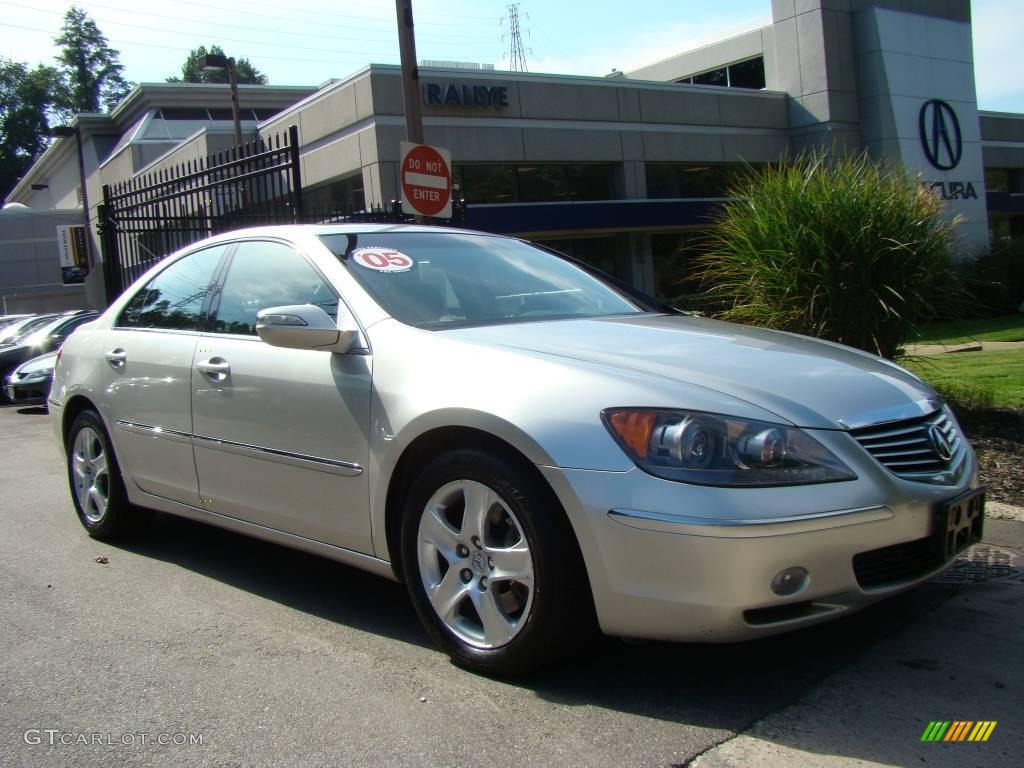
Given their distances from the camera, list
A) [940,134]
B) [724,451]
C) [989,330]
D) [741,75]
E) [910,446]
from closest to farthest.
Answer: [724,451]
[910,446]
[989,330]
[940,134]
[741,75]

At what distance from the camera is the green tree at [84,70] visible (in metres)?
75.1

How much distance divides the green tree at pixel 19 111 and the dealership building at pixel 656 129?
1892 inches

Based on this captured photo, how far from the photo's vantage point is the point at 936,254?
7148 millimetres

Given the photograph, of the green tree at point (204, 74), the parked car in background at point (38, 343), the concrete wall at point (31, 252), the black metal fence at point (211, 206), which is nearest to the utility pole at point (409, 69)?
the black metal fence at point (211, 206)

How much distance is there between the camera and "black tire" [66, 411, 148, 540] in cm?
504

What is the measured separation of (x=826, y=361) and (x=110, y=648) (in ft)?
9.58

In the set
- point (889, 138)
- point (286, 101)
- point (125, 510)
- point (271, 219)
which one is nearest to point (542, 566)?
point (125, 510)

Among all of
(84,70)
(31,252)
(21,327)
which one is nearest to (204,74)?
(84,70)

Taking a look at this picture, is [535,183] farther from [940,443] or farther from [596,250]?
[940,443]

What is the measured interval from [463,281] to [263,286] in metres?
0.94

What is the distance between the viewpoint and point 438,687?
3.17m

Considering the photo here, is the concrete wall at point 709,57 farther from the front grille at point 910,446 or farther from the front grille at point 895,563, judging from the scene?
the front grille at point 895,563

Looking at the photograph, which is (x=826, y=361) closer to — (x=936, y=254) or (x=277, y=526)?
(x=277, y=526)

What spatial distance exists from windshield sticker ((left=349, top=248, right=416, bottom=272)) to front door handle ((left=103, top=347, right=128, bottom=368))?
1.57 meters
